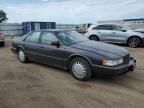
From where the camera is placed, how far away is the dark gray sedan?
14.9 ft

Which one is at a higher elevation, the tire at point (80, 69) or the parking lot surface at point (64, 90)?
the tire at point (80, 69)

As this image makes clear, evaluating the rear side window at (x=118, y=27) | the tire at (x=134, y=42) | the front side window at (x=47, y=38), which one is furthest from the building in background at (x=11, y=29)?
the front side window at (x=47, y=38)

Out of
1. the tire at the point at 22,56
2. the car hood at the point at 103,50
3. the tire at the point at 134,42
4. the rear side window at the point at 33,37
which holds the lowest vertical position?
the tire at the point at 22,56

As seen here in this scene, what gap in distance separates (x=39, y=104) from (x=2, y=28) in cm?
2332

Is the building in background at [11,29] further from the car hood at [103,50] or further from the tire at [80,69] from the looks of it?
the tire at [80,69]

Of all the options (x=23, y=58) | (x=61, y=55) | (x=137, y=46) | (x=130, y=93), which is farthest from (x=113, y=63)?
(x=137, y=46)

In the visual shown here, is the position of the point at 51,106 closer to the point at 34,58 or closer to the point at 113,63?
the point at 113,63

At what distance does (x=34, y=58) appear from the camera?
649 cm

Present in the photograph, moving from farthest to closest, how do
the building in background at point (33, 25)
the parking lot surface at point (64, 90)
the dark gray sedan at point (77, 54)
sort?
the building in background at point (33, 25), the dark gray sedan at point (77, 54), the parking lot surface at point (64, 90)

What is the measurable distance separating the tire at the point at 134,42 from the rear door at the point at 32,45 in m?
6.58

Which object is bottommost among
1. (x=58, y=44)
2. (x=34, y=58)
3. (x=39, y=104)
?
(x=39, y=104)

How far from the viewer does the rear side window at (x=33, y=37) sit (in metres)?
6.37

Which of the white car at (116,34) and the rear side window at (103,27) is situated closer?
the white car at (116,34)

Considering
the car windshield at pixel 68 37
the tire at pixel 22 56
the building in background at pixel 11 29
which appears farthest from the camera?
the building in background at pixel 11 29
